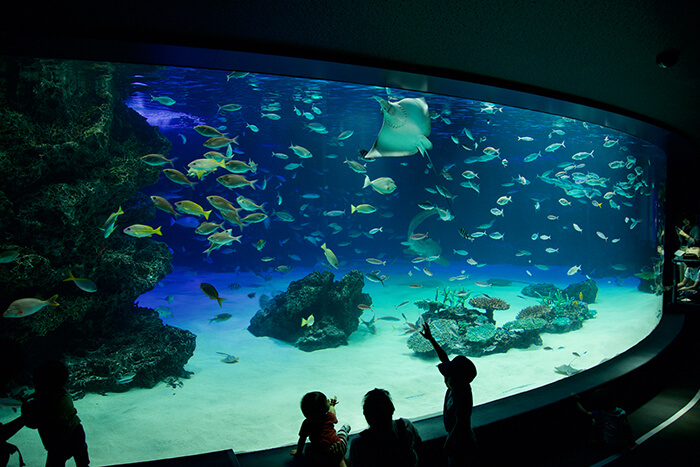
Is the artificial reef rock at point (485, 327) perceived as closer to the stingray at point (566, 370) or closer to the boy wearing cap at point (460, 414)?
the stingray at point (566, 370)

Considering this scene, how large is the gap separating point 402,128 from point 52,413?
3802mm

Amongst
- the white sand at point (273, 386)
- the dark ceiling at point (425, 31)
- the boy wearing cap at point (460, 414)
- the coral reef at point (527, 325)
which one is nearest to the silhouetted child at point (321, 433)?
the boy wearing cap at point (460, 414)

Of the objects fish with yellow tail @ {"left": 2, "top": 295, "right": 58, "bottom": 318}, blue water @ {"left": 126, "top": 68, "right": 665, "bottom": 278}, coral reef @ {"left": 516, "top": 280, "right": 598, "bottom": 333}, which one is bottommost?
fish with yellow tail @ {"left": 2, "top": 295, "right": 58, "bottom": 318}

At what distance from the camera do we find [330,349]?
332 inches

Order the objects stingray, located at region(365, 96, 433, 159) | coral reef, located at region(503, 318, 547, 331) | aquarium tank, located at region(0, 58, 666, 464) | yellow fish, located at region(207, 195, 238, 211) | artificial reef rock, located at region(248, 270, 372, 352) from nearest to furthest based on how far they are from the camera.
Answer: stingray, located at region(365, 96, 433, 159), aquarium tank, located at region(0, 58, 666, 464), yellow fish, located at region(207, 195, 238, 211), coral reef, located at region(503, 318, 547, 331), artificial reef rock, located at region(248, 270, 372, 352)

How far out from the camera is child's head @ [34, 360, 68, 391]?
1.97 meters

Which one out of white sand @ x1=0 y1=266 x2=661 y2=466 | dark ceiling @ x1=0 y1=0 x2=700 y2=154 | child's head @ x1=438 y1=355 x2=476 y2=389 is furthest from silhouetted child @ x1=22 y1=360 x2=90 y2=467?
child's head @ x1=438 y1=355 x2=476 y2=389

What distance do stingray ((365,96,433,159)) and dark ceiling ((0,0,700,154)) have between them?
1.33 feet

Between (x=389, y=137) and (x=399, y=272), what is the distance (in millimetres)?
19467

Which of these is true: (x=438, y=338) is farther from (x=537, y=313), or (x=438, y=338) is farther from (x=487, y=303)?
(x=537, y=313)

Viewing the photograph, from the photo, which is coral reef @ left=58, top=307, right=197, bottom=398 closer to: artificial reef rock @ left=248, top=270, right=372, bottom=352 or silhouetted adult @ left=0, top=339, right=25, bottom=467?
artificial reef rock @ left=248, top=270, right=372, bottom=352

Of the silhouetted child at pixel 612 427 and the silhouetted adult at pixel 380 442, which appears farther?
the silhouetted child at pixel 612 427

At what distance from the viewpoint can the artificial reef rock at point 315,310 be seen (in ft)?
30.0

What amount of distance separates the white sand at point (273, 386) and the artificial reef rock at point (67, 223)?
103 cm
